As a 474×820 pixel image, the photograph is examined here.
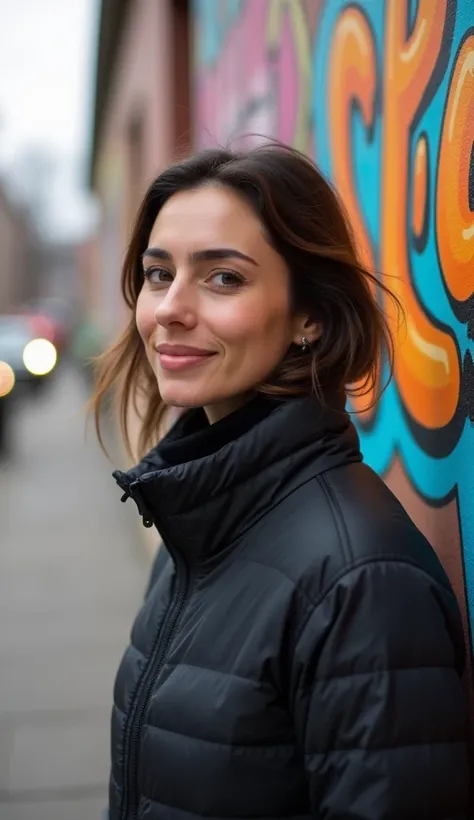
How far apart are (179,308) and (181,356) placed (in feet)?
0.29

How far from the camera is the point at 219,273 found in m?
1.65

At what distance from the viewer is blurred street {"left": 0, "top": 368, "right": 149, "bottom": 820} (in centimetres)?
376

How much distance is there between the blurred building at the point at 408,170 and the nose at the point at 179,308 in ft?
1.45

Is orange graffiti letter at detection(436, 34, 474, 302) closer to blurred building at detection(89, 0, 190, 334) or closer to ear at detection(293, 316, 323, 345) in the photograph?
ear at detection(293, 316, 323, 345)

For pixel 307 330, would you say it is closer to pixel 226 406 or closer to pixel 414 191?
pixel 226 406

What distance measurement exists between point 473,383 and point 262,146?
1.92ft

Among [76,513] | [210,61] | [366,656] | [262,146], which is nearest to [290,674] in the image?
[366,656]

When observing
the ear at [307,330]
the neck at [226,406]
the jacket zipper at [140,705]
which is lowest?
the jacket zipper at [140,705]

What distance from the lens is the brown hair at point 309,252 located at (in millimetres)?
1631

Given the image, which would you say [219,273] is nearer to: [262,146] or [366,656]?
[262,146]

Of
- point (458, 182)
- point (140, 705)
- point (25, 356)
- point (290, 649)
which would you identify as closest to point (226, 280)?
point (458, 182)

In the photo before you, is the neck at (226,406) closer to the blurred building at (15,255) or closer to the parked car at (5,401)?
the parked car at (5,401)

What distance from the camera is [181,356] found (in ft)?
5.53

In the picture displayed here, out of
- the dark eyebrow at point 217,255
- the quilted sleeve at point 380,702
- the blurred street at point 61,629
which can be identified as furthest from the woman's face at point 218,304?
the blurred street at point 61,629
